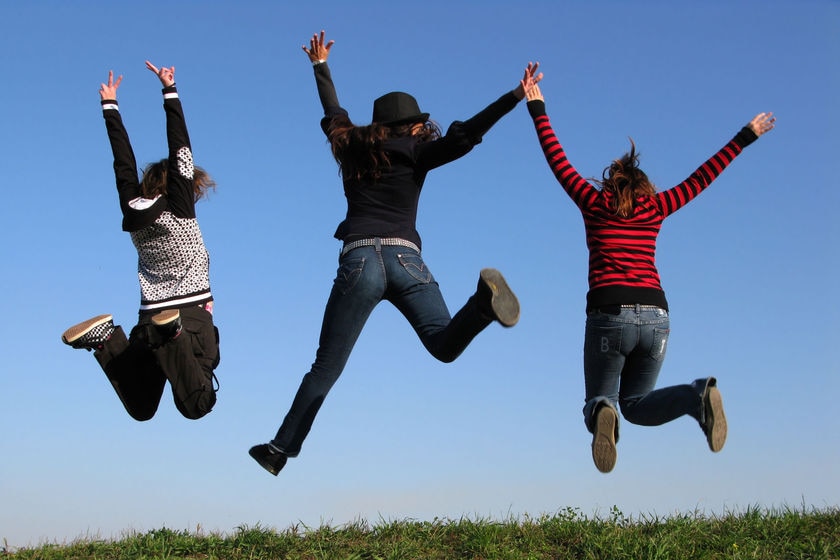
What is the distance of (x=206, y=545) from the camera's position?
26.6 feet

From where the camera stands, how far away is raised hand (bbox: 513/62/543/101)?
23.5 ft

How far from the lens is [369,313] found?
690cm

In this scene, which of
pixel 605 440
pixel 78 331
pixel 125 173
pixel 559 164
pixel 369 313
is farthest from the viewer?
pixel 78 331

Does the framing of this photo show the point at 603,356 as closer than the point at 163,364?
Yes

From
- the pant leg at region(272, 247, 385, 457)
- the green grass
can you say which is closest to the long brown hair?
the pant leg at region(272, 247, 385, 457)

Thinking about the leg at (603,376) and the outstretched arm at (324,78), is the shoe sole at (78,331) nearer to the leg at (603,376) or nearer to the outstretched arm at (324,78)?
the outstretched arm at (324,78)

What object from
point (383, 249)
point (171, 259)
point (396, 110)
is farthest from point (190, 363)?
point (396, 110)

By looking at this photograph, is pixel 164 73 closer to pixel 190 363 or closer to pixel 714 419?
pixel 190 363

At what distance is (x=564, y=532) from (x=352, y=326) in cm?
288

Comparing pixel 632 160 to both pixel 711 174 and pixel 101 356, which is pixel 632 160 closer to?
pixel 711 174

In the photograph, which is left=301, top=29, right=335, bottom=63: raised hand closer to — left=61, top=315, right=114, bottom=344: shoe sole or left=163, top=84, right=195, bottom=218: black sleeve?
left=163, top=84, right=195, bottom=218: black sleeve

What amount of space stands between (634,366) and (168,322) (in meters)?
3.80

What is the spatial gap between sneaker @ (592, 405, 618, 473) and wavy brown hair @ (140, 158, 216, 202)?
12.8 ft

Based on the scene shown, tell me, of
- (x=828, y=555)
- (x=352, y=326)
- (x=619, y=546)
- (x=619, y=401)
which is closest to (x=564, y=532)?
(x=619, y=546)
